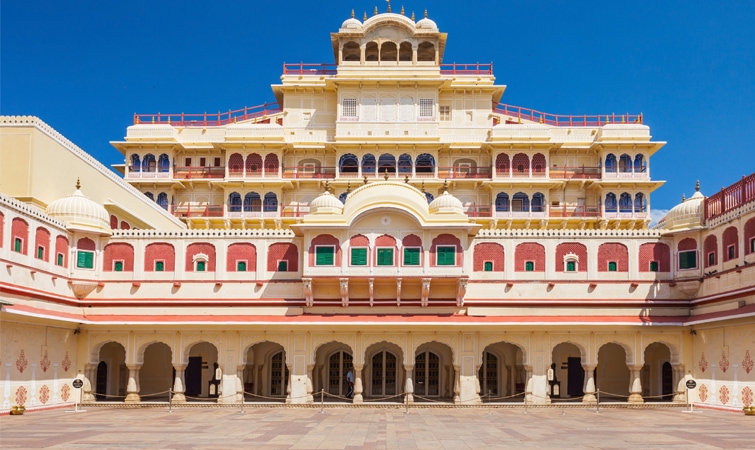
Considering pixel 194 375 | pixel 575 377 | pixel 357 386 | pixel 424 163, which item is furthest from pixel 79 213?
pixel 575 377

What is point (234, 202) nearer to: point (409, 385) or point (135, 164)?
point (135, 164)

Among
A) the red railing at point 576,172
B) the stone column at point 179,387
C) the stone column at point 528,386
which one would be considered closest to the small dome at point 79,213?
the stone column at point 179,387

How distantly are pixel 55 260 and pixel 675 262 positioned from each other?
2932cm

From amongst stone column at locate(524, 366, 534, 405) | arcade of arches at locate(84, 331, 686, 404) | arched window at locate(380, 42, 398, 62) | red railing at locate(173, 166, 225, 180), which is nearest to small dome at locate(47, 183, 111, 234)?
arcade of arches at locate(84, 331, 686, 404)

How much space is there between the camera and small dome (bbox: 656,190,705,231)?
4134cm

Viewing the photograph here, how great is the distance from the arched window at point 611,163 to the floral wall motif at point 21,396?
1527 inches

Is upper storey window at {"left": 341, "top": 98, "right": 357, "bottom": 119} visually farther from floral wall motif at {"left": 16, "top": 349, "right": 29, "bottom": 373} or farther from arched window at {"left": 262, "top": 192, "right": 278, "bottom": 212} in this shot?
floral wall motif at {"left": 16, "top": 349, "right": 29, "bottom": 373}

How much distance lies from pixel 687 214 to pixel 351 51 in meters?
27.5

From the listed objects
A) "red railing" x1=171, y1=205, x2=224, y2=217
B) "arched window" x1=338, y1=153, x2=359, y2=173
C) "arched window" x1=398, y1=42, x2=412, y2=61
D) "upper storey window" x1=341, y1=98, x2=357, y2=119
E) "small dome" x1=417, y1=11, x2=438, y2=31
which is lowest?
"red railing" x1=171, y1=205, x2=224, y2=217

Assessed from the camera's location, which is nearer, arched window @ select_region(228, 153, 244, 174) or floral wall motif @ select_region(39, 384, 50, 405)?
floral wall motif @ select_region(39, 384, 50, 405)

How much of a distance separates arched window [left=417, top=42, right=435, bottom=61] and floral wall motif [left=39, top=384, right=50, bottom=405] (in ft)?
112

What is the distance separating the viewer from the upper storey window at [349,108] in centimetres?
5784

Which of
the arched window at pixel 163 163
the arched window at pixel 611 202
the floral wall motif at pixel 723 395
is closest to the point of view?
the floral wall motif at pixel 723 395

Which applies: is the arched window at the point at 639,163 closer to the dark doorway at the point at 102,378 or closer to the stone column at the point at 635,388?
the stone column at the point at 635,388
